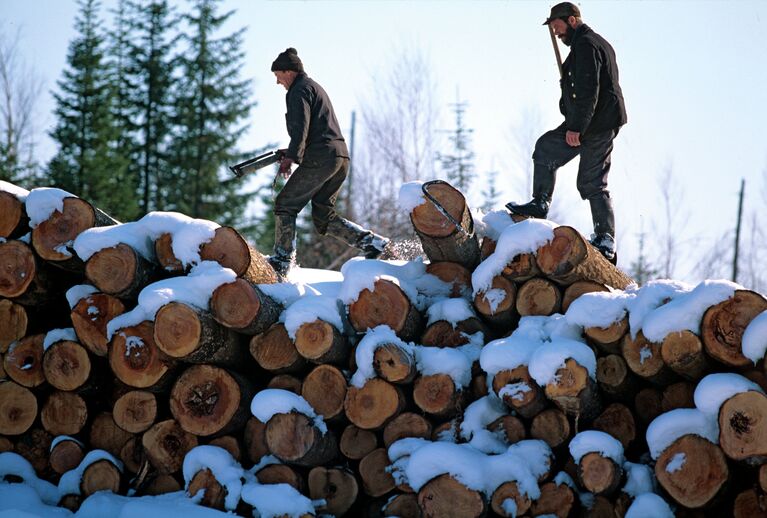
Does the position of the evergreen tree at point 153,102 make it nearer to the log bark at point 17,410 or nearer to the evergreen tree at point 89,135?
the evergreen tree at point 89,135

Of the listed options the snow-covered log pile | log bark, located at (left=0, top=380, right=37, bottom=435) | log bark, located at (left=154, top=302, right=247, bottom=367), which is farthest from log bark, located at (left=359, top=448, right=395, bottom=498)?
log bark, located at (left=0, top=380, right=37, bottom=435)

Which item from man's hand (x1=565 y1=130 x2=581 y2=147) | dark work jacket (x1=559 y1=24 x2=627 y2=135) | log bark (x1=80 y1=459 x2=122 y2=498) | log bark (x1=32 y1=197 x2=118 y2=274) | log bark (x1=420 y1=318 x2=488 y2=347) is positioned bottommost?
log bark (x1=80 y1=459 x2=122 y2=498)

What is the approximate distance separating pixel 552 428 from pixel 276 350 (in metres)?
1.69

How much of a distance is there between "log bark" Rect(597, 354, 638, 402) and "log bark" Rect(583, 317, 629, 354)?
6cm

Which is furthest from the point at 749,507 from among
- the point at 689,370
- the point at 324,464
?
the point at 324,464

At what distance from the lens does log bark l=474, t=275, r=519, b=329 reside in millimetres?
5594

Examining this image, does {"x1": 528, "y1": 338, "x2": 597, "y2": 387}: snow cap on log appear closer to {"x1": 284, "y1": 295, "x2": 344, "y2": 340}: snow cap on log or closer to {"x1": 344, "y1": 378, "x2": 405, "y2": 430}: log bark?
{"x1": 344, "y1": 378, "x2": 405, "y2": 430}: log bark

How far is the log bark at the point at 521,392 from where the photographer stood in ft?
16.8

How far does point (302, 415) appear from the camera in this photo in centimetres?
537

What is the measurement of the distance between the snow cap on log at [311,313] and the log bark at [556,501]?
1.52m

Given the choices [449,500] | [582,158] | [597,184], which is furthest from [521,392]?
[582,158]

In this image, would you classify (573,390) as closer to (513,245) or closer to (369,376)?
(513,245)

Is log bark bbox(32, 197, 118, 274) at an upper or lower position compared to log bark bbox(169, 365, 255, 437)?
upper

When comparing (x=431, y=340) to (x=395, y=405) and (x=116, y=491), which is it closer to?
(x=395, y=405)
